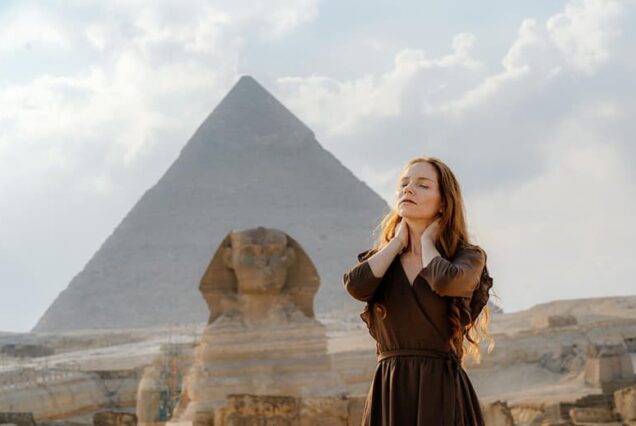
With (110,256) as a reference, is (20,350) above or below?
below

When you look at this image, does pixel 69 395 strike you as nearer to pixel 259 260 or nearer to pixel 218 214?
pixel 259 260

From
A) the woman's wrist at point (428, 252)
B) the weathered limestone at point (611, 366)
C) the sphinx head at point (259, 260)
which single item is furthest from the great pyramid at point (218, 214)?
the woman's wrist at point (428, 252)

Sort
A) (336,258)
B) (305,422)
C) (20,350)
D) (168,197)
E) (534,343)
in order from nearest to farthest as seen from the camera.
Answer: (305,422) < (534,343) < (20,350) < (336,258) < (168,197)

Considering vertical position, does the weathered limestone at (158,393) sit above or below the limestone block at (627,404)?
above

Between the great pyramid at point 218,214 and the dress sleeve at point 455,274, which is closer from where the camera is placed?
the dress sleeve at point 455,274

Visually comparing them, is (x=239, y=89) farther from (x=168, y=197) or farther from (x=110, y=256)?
(x=110, y=256)

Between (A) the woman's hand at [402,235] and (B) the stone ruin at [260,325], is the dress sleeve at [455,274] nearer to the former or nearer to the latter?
(A) the woman's hand at [402,235]

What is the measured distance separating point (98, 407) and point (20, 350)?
21.9 m

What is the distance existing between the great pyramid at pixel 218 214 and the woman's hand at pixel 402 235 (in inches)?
3460

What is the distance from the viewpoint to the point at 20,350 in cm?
4078

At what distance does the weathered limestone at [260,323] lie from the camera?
12.1 m

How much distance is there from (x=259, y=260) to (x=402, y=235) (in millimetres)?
8608

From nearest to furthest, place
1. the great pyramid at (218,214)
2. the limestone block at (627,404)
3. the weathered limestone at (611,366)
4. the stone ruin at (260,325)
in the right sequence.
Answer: the limestone block at (627,404)
the stone ruin at (260,325)
the weathered limestone at (611,366)
the great pyramid at (218,214)

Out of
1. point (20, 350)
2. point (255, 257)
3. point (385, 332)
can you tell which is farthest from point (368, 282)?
point (20, 350)
